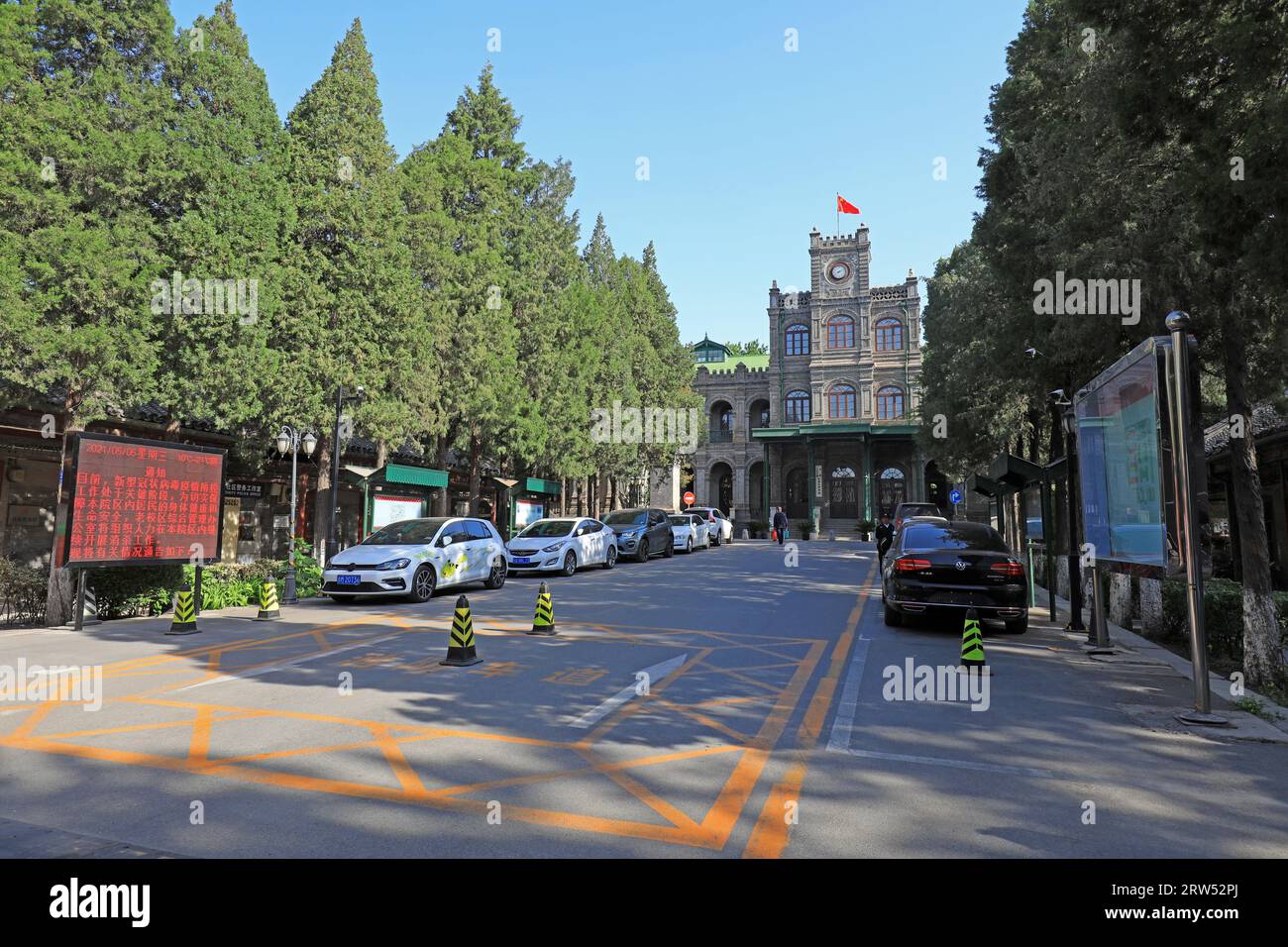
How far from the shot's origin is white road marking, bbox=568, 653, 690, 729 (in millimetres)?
6035

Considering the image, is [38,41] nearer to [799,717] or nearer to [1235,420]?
[799,717]

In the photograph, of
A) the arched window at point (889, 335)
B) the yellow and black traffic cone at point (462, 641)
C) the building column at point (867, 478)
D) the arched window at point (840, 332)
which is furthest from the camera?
the arched window at point (840, 332)

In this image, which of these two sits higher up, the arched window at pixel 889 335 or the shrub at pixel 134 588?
the arched window at pixel 889 335

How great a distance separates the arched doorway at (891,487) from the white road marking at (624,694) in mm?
51423

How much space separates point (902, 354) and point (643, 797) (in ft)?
190

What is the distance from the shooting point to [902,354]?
189 ft

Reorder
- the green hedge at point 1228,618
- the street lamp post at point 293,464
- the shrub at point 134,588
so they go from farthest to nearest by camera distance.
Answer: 1. the street lamp post at point 293,464
2. the shrub at point 134,588
3. the green hedge at point 1228,618

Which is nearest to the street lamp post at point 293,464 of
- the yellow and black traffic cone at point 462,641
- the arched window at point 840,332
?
the yellow and black traffic cone at point 462,641

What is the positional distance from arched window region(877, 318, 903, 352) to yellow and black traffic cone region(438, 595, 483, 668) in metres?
55.2

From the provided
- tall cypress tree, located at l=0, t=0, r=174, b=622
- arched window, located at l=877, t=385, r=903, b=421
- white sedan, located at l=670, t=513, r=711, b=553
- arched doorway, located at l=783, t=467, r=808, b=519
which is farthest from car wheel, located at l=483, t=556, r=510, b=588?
arched window, located at l=877, t=385, r=903, b=421

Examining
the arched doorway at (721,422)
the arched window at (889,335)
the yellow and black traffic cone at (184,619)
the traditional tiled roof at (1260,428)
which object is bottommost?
the yellow and black traffic cone at (184,619)

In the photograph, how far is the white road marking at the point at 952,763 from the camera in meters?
4.89

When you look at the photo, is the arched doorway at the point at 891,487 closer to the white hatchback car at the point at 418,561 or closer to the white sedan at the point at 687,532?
the white sedan at the point at 687,532

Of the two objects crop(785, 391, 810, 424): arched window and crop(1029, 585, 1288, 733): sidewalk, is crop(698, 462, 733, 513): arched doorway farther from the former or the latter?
crop(1029, 585, 1288, 733): sidewalk
